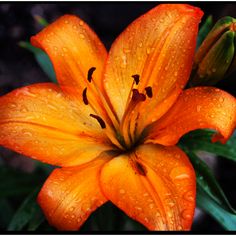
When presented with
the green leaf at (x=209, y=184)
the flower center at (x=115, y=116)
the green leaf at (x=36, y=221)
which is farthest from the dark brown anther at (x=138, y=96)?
the green leaf at (x=36, y=221)

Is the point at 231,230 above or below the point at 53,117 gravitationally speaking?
below

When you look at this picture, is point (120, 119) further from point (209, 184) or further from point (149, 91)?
point (209, 184)

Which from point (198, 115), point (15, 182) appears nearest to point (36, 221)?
point (15, 182)

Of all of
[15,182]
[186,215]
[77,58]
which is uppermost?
[77,58]

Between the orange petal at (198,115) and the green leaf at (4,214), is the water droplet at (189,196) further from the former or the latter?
the green leaf at (4,214)

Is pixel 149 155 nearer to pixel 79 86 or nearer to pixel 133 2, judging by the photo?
pixel 79 86

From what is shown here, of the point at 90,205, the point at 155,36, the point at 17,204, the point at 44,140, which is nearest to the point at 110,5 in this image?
the point at 17,204

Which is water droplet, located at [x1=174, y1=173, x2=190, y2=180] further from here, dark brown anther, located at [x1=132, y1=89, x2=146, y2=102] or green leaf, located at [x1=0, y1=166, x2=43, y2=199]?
green leaf, located at [x1=0, y1=166, x2=43, y2=199]
